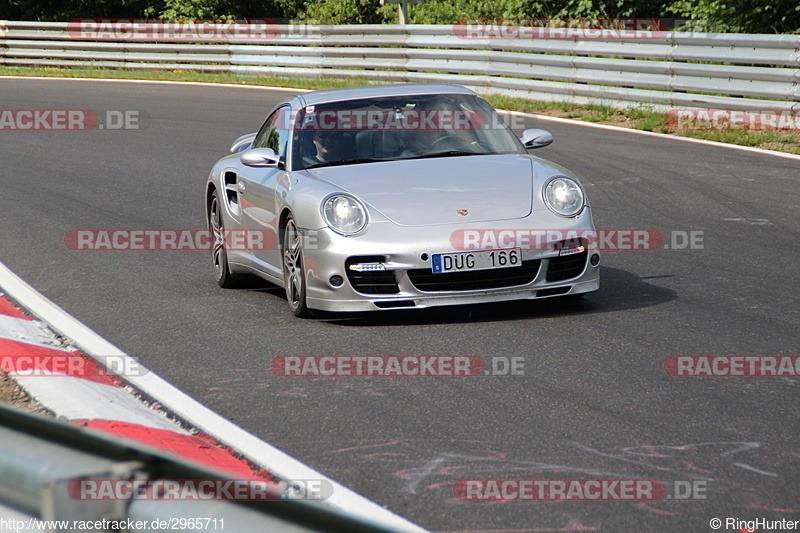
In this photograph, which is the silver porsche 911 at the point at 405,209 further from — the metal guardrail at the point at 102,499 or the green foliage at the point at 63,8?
the green foliage at the point at 63,8

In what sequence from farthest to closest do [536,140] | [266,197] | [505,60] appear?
[505,60], [536,140], [266,197]

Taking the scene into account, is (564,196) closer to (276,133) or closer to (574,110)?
(276,133)

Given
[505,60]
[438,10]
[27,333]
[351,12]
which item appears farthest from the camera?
[438,10]

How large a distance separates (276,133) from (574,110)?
10.4 m

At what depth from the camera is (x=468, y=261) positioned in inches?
242

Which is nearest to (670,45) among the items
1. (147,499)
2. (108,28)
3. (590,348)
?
(590,348)

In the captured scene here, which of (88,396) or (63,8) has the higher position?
(63,8)

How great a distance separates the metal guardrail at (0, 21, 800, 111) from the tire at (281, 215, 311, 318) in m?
8.90

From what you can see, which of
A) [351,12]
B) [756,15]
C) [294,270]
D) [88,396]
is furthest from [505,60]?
[351,12]

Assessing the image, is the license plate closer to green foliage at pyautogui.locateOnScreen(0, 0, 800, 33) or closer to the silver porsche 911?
the silver porsche 911

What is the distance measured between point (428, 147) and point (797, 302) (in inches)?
96.3

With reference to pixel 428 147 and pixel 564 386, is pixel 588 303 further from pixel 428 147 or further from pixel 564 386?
pixel 564 386

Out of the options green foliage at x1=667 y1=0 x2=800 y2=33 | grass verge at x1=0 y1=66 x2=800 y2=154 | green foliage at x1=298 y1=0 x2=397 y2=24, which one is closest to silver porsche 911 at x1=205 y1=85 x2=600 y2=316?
grass verge at x1=0 y1=66 x2=800 y2=154

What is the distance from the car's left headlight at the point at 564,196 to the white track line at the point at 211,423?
249 cm
